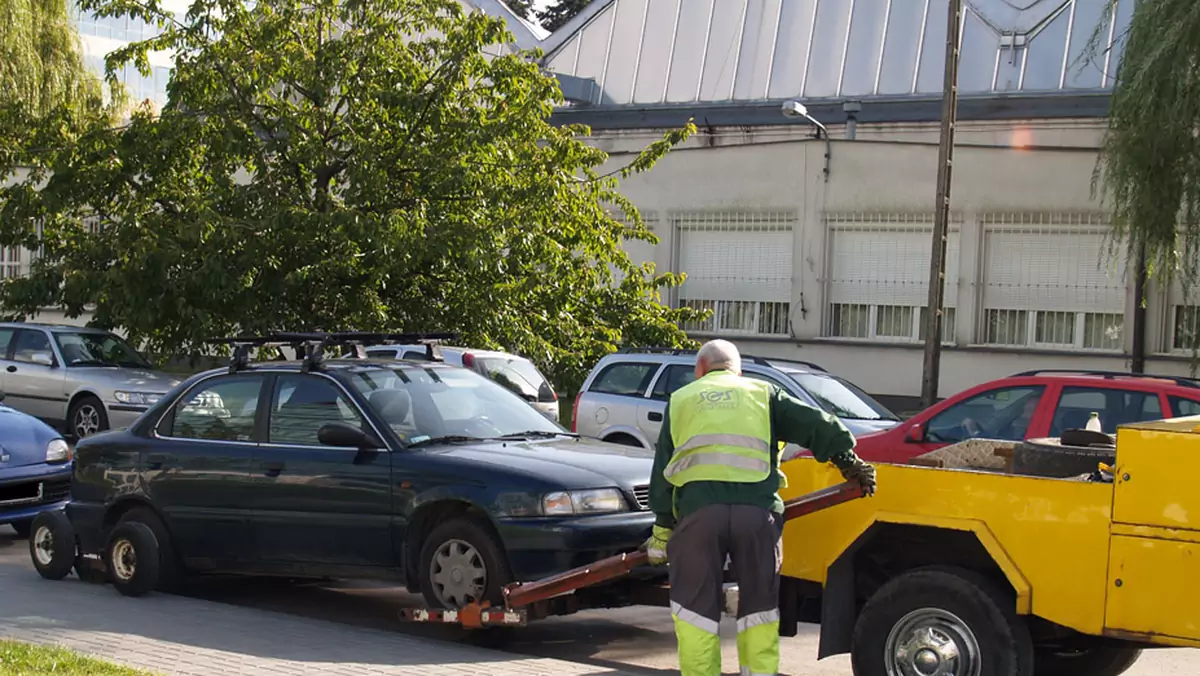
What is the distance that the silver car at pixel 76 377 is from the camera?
18.0 m

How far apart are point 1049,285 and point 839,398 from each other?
9.91 metres

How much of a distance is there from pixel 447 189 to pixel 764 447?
11.5m

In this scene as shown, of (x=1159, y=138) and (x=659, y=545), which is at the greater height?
(x=1159, y=138)

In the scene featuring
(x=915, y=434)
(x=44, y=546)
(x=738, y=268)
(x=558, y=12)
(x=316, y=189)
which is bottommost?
(x=44, y=546)

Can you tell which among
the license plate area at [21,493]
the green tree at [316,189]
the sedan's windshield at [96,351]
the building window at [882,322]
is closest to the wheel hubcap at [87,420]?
the sedan's windshield at [96,351]

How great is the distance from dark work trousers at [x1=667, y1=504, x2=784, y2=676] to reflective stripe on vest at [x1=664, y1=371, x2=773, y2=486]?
0.54 ft

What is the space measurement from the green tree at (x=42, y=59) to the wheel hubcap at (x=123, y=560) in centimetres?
1862

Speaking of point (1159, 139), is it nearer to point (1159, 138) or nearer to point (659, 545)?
point (1159, 138)

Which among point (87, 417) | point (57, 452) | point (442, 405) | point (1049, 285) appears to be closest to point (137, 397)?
point (87, 417)

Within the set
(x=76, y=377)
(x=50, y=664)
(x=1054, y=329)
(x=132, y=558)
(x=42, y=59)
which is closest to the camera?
(x=50, y=664)

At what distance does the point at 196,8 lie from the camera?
1828 centimetres

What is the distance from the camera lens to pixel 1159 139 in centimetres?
1672

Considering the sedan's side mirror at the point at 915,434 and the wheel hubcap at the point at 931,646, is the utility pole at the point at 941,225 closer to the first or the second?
the sedan's side mirror at the point at 915,434

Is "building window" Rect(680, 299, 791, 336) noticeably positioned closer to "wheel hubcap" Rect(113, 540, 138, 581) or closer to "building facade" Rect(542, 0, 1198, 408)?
"building facade" Rect(542, 0, 1198, 408)
